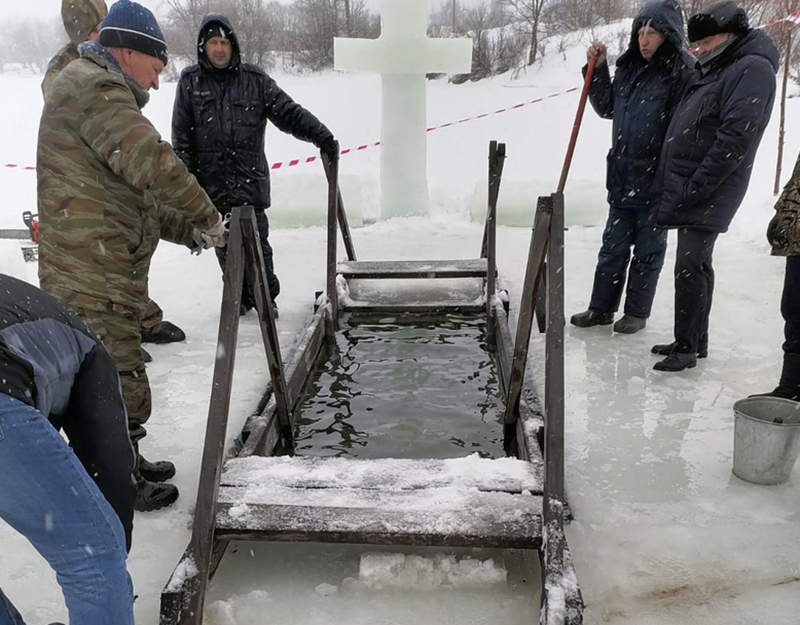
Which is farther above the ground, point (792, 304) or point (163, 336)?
point (792, 304)

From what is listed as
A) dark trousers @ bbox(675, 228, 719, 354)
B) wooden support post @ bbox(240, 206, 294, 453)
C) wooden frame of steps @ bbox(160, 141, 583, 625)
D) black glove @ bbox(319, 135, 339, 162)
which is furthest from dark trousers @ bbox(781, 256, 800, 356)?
black glove @ bbox(319, 135, 339, 162)

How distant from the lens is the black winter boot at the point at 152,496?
8.31 ft

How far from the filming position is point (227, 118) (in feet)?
13.6

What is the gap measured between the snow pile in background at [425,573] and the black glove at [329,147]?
9.83ft

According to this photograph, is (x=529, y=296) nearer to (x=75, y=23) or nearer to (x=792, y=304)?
(x=792, y=304)

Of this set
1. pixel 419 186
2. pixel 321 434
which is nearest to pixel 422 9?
pixel 419 186

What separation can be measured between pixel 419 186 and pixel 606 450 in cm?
539

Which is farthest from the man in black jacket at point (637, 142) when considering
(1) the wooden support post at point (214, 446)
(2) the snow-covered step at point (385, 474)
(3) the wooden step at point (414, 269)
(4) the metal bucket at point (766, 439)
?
(1) the wooden support post at point (214, 446)

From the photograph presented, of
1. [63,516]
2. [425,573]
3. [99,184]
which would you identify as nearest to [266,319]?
[99,184]

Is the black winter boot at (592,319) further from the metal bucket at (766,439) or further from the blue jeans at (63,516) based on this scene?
the blue jeans at (63,516)

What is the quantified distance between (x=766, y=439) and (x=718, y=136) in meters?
1.58

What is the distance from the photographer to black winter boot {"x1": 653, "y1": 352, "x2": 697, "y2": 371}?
3.78m

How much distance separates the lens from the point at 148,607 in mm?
2094

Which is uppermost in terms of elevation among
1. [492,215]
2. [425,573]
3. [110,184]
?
[110,184]
